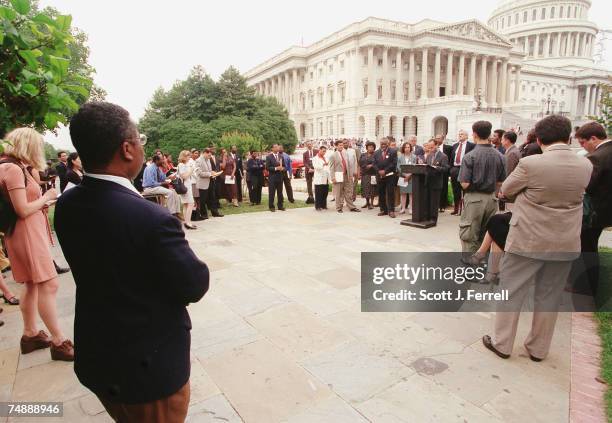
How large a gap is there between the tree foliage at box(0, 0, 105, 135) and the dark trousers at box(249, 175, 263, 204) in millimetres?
10902

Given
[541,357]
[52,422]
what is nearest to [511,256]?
[541,357]

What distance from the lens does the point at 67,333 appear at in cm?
401

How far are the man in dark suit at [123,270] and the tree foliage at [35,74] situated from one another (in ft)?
Result: 1.99

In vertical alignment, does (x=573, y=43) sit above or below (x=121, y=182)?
above

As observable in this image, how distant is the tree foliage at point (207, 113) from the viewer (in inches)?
1510

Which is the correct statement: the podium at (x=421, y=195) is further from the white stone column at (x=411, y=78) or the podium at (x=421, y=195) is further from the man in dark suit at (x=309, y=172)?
the white stone column at (x=411, y=78)

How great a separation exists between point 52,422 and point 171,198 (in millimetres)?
6690

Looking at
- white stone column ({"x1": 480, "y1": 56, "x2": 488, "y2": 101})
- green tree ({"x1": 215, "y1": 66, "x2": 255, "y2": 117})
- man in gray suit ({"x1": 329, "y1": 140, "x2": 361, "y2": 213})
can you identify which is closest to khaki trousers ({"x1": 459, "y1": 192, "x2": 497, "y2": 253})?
man in gray suit ({"x1": 329, "y1": 140, "x2": 361, "y2": 213})

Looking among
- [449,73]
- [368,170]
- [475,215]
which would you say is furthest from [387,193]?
[449,73]

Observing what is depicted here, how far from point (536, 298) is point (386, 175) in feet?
24.3

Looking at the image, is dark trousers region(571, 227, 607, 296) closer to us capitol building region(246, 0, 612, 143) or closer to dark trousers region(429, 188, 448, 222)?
dark trousers region(429, 188, 448, 222)

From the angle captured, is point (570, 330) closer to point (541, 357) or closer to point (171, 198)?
point (541, 357)

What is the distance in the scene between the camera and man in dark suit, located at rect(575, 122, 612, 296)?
4.23 metres

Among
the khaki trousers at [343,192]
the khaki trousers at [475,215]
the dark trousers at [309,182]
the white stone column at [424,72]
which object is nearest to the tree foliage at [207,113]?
the dark trousers at [309,182]
